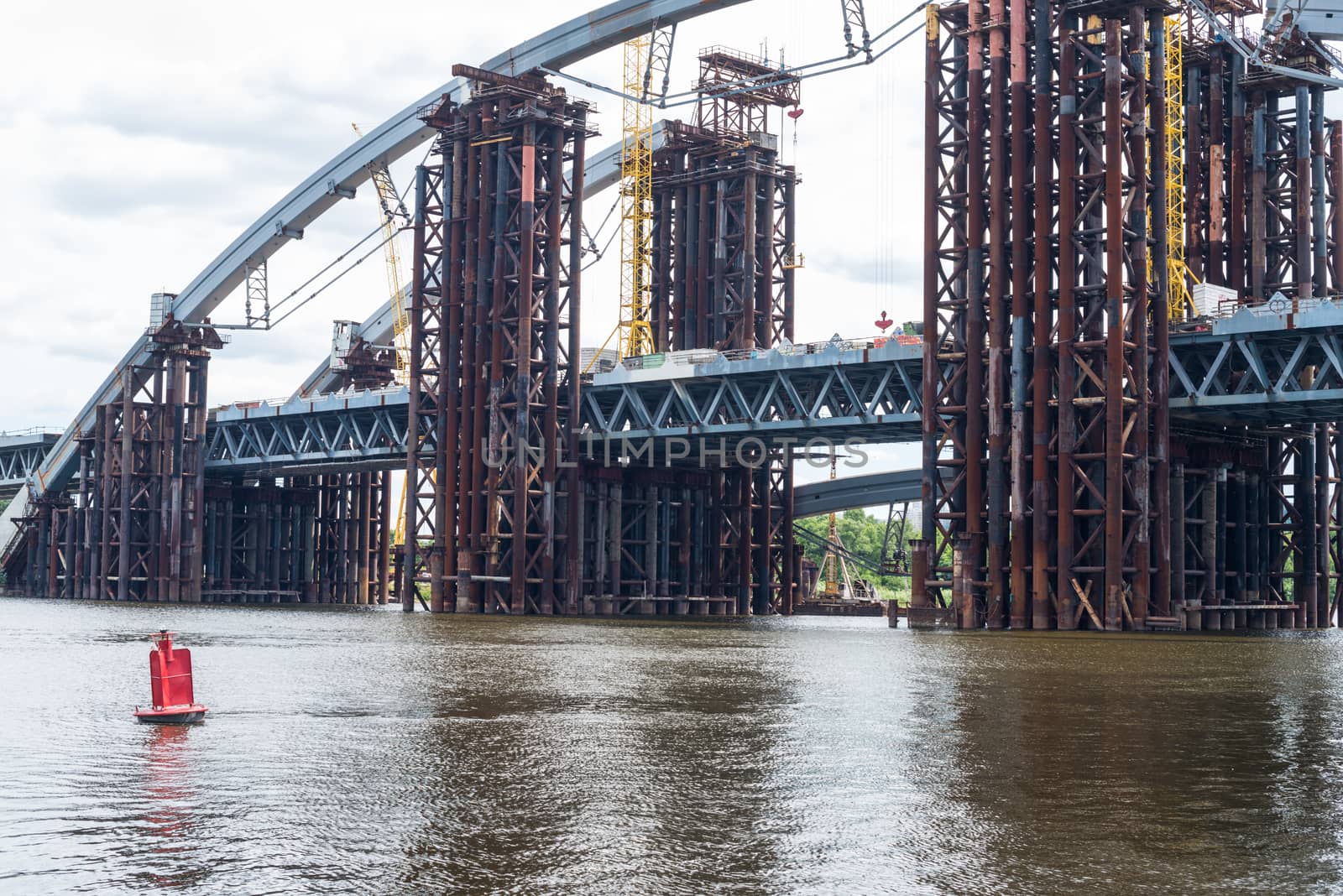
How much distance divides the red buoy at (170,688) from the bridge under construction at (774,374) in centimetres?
4687

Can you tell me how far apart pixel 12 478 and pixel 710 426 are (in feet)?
297

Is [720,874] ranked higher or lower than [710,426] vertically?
lower

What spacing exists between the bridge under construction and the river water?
31899mm

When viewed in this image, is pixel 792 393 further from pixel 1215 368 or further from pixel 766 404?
pixel 1215 368

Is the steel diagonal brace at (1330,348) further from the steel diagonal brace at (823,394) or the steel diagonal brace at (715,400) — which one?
the steel diagonal brace at (715,400)

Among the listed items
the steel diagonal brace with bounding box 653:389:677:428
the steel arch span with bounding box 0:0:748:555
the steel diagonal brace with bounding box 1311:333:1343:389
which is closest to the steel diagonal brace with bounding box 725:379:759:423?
the steel diagonal brace with bounding box 653:389:677:428

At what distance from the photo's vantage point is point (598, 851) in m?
14.6

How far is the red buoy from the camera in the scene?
2383 cm

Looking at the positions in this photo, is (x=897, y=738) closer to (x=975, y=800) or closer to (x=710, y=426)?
(x=975, y=800)

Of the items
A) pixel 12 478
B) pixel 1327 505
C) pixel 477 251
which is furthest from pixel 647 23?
pixel 12 478

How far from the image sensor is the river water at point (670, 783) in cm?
1390

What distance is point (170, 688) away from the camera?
24.5 metres

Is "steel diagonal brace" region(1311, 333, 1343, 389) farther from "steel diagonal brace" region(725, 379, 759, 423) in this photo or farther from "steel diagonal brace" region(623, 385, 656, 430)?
"steel diagonal brace" region(623, 385, 656, 430)

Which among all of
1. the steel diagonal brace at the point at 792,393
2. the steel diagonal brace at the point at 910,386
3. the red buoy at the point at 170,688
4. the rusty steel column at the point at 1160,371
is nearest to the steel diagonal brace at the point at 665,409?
the steel diagonal brace at the point at 792,393
